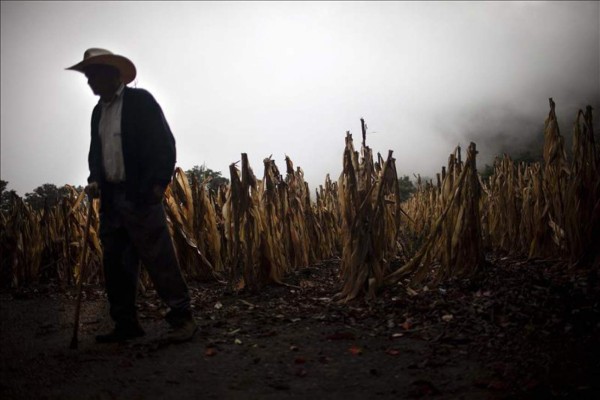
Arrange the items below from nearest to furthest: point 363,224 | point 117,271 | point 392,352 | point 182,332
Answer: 1. point 392,352
2. point 182,332
3. point 117,271
4. point 363,224

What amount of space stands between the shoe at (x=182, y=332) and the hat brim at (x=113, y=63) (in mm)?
2250

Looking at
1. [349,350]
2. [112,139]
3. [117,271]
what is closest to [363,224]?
[349,350]

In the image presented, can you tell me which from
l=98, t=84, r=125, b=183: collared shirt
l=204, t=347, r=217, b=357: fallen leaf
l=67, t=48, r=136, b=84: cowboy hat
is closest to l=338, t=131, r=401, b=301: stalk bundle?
l=204, t=347, r=217, b=357: fallen leaf

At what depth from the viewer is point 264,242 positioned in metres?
5.19

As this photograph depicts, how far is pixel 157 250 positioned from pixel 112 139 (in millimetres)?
1019

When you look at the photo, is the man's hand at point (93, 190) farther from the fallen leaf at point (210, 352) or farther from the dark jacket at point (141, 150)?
the fallen leaf at point (210, 352)

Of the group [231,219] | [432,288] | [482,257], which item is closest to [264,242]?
[231,219]

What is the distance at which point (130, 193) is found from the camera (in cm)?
313

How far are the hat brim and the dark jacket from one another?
201 mm

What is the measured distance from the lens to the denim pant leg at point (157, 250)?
3123 mm

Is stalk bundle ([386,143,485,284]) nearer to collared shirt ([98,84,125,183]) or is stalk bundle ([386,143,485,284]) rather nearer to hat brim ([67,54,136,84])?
collared shirt ([98,84,125,183])

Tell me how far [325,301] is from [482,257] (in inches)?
76.8

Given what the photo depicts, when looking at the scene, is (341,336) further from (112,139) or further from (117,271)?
(112,139)

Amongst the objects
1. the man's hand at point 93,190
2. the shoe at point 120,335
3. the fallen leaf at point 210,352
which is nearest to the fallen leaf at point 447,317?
the fallen leaf at point 210,352
